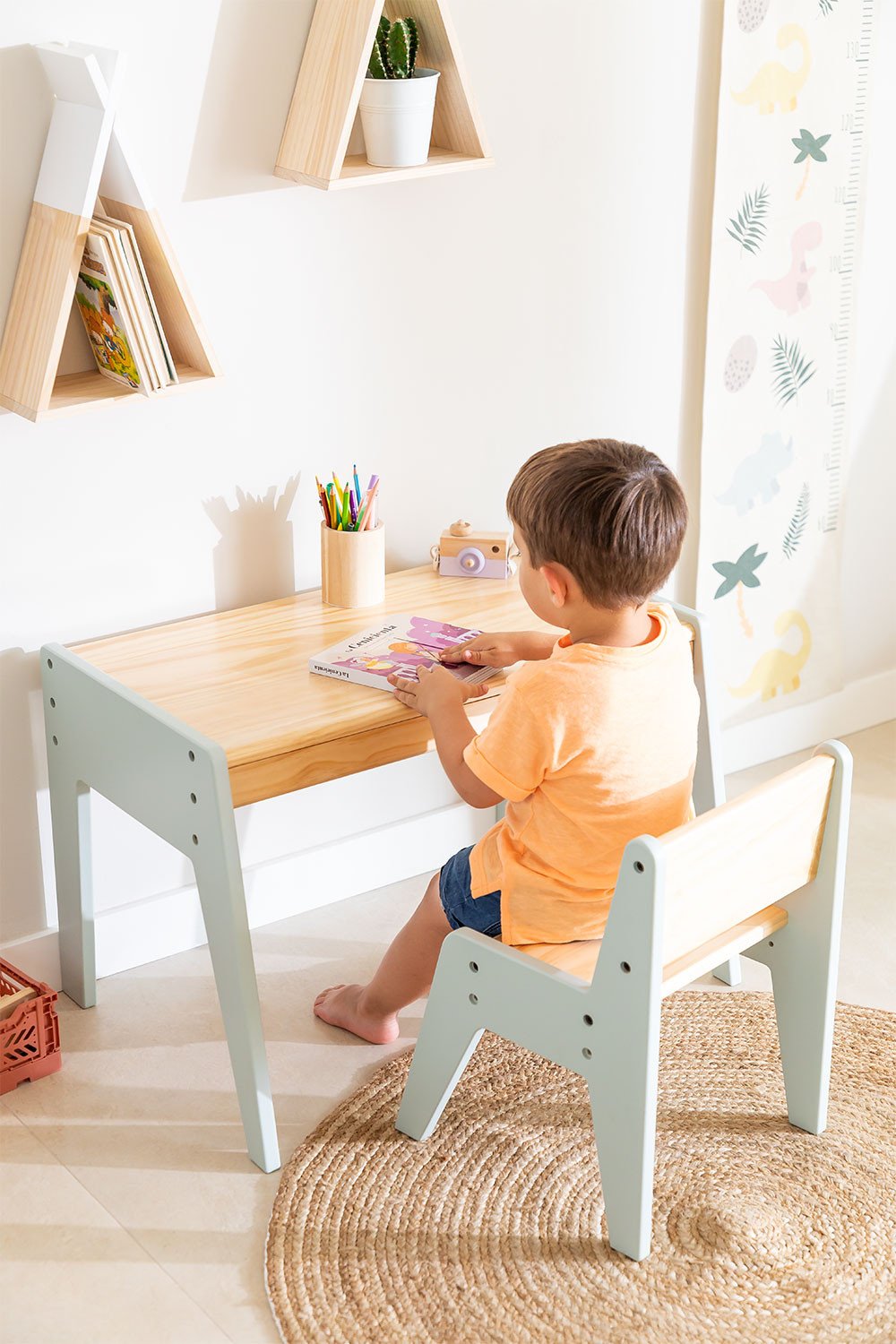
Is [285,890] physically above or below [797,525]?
below

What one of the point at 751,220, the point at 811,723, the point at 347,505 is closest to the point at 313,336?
the point at 347,505

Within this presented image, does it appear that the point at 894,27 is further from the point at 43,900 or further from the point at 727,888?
the point at 43,900

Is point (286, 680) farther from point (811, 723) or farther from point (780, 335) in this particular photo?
point (811, 723)

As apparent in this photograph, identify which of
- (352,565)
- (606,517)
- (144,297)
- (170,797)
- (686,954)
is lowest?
(686,954)

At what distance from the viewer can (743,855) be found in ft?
5.46

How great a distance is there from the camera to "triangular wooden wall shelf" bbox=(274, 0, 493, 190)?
78.4 inches

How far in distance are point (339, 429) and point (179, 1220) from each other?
115 cm

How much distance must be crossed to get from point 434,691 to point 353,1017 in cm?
58

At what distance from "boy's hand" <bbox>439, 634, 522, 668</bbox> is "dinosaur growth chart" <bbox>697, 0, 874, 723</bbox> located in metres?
0.89

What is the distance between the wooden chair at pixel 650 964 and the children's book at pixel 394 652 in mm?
365

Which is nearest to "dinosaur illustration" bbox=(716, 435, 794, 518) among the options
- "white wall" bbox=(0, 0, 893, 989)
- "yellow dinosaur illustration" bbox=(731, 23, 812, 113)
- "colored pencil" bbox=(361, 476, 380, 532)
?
"white wall" bbox=(0, 0, 893, 989)

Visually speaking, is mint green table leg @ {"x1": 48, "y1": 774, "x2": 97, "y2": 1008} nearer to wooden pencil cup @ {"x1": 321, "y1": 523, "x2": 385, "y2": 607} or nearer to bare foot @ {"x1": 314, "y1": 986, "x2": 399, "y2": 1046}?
bare foot @ {"x1": 314, "y1": 986, "x2": 399, "y2": 1046}

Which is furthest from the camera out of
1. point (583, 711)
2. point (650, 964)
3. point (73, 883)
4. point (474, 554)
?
point (474, 554)

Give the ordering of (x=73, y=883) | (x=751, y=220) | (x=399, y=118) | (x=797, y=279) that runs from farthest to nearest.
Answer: (x=797, y=279) → (x=751, y=220) → (x=73, y=883) → (x=399, y=118)
